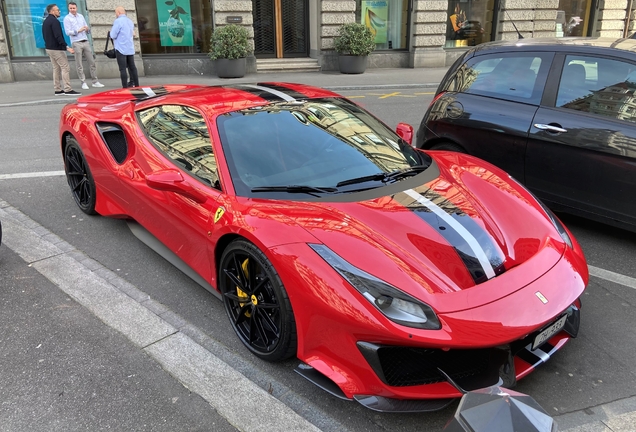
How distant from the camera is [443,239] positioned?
2709mm

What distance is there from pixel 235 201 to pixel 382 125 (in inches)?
60.4

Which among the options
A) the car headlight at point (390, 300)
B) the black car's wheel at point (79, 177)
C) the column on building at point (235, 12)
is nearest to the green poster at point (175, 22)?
the column on building at point (235, 12)

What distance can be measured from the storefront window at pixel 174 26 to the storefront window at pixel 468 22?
26.8 ft

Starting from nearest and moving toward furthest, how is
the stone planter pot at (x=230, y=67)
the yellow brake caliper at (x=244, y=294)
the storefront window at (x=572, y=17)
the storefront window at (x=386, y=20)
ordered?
the yellow brake caliper at (x=244, y=294) < the stone planter pot at (x=230, y=67) < the storefront window at (x=386, y=20) < the storefront window at (x=572, y=17)

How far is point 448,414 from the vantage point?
255 centimetres

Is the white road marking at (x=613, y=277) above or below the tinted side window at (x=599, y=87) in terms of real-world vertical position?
below

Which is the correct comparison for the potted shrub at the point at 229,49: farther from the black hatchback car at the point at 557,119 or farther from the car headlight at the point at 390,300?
the car headlight at the point at 390,300

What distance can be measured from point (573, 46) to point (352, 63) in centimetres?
1167

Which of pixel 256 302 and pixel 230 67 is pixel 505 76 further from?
Result: pixel 230 67

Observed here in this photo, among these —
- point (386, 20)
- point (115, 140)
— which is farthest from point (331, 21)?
point (115, 140)

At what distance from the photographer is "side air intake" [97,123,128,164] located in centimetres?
413

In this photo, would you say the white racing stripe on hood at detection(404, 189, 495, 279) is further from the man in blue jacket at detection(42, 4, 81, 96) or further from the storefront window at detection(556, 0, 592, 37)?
the storefront window at detection(556, 0, 592, 37)

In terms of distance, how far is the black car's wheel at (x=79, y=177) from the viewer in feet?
15.3

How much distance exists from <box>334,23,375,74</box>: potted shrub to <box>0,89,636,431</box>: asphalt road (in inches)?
461
